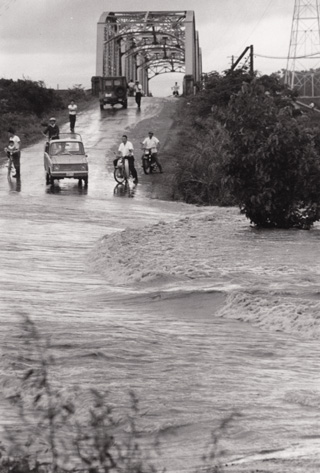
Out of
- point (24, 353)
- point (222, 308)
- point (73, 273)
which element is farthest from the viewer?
point (73, 273)

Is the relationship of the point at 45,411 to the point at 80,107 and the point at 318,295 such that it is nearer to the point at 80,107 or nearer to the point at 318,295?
the point at 318,295

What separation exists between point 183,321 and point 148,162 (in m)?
28.2

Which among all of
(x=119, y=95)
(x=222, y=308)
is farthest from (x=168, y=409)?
(x=119, y=95)

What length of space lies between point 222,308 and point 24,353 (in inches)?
144

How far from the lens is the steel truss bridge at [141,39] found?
96.2m

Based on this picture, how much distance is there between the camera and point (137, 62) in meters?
136

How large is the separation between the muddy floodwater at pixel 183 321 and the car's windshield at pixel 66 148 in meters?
11.2

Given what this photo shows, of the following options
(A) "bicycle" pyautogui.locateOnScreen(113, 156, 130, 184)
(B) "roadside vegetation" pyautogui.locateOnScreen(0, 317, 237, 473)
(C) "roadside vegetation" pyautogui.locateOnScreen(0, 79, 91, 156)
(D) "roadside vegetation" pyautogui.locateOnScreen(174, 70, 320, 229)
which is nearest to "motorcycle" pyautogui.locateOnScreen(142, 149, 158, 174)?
(A) "bicycle" pyautogui.locateOnScreen(113, 156, 130, 184)

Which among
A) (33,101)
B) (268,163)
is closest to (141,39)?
(33,101)

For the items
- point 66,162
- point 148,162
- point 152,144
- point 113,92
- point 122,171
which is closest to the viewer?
point 66,162

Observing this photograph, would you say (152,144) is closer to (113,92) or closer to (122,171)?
(122,171)

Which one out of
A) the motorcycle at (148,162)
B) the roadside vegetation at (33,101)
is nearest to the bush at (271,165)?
the motorcycle at (148,162)

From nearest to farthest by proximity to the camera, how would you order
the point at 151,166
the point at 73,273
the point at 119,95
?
the point at 73,273 → the point at 151,166 → the point at 119,95

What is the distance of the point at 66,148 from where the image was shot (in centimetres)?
3512
